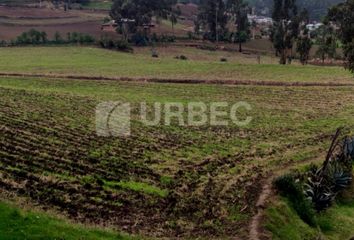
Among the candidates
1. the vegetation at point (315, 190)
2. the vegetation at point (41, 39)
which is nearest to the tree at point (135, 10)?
the vegetation at point (41, 39)

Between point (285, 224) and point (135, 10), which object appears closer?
point (285, 224)

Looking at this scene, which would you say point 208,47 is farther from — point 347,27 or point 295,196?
point 295,196

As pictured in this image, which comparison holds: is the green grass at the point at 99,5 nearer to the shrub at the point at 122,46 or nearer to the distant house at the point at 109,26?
the distant house at the point at 109,26

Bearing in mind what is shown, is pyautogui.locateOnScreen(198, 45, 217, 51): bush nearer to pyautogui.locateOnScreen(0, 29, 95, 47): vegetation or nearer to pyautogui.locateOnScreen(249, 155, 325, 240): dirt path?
pyautogui.locateOnScreen(0, 29, 95, 47): vegetation

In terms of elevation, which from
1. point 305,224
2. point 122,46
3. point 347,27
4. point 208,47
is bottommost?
point 305,224

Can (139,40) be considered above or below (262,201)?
above

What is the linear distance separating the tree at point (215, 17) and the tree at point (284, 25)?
2411 cm

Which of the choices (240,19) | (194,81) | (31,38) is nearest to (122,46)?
(31,38)

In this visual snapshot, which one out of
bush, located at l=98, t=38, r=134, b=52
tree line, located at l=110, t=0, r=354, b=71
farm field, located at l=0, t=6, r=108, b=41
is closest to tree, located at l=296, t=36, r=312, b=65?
tree line, located at l=110, t=0, r=354, b=71

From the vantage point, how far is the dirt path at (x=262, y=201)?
19.9m

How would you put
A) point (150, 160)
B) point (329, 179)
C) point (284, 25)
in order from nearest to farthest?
point (150, 160), point (329, 179), point (284, 25)

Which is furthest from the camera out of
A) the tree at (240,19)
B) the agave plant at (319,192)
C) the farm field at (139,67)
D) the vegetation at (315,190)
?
the tree at (240,19)

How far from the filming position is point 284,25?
3342 inches

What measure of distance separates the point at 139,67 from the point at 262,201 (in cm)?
4426
